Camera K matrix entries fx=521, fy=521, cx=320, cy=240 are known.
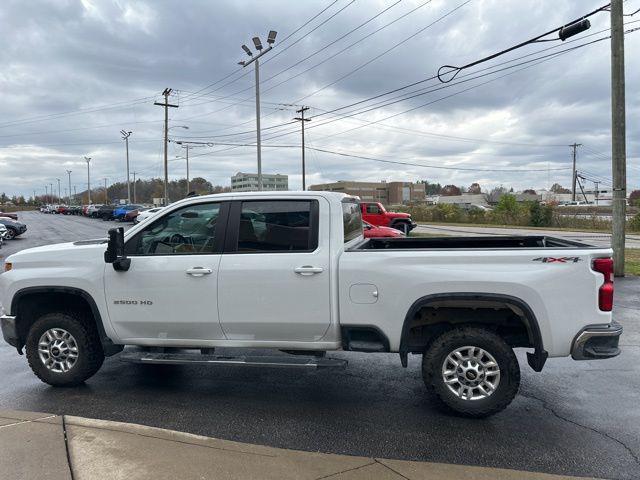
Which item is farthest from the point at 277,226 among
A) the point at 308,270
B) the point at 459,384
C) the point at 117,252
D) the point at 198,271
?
the point at 459,384

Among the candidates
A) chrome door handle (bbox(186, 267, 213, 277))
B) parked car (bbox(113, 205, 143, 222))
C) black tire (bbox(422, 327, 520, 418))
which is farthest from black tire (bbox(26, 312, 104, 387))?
parked car (bbox(113, 205, 143, 222))

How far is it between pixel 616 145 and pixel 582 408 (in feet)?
31.7

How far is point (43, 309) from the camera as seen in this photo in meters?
5.36

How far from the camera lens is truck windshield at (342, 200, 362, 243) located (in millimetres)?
4953

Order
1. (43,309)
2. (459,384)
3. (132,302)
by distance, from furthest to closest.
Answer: (43,309) → (132,302) → (459,384)

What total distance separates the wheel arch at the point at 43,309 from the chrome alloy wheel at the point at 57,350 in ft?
0.91

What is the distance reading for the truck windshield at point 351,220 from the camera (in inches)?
195

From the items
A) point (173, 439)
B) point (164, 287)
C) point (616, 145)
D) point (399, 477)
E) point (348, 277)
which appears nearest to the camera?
point (399, 477)

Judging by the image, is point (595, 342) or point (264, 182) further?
point (264, 182)

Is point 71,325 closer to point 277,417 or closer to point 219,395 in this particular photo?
point 219,395

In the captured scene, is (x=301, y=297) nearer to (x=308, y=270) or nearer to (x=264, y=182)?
(x=308, y=270)

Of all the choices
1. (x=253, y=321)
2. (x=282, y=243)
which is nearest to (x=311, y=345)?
(x=253, y=321)

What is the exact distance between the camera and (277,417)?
4.46m

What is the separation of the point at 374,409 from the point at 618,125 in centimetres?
1078
